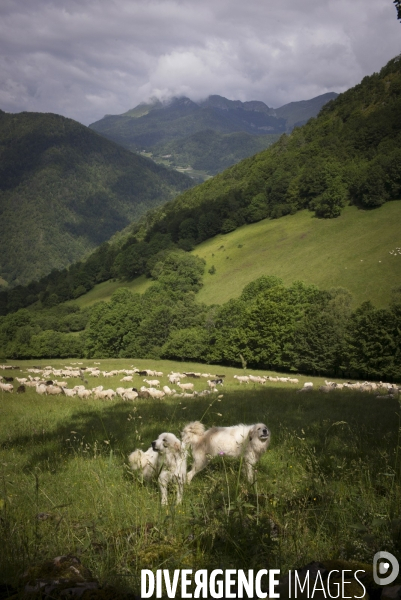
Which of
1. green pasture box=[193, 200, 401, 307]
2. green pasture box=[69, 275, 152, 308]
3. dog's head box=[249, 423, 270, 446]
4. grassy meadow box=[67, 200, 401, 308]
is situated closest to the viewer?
dog's head box=[249, 423, 270, 446]

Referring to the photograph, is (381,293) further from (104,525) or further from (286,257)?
(104,525)

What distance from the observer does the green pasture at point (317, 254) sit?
82500mm

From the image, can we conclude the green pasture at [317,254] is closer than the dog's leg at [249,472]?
No

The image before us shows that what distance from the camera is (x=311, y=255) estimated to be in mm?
97875

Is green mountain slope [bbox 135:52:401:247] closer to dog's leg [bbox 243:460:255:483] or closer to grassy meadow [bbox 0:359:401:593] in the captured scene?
dog's leg [bbox 243:460:255:483]

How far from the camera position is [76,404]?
1534 cm

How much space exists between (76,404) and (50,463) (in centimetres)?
848

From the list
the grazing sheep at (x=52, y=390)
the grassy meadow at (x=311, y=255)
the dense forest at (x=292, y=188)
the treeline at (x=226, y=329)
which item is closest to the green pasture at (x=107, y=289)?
the grassy meadow at (x=311, y=255)

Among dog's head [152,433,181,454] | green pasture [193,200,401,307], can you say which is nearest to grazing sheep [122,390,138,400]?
dog's head [152,433,181,454]

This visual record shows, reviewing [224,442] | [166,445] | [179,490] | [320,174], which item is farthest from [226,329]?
[320,174]

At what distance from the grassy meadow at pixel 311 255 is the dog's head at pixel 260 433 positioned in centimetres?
7247

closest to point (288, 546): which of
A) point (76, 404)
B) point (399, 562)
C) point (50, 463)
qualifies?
point (399, 562)

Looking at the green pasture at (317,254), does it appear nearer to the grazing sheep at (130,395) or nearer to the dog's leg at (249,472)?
the grazing sheep at (130,395)

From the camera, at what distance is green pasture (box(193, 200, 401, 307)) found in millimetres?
82500
